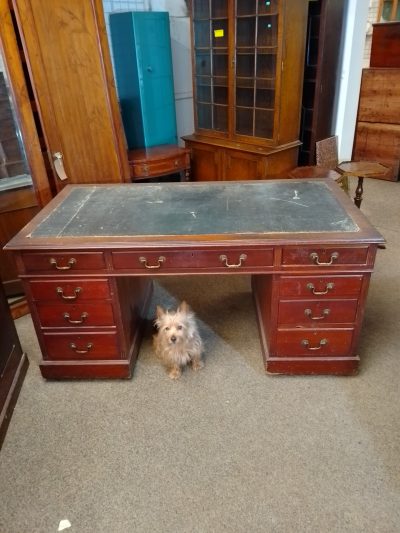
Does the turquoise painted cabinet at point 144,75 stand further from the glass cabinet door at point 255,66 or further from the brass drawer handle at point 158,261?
the brass drawer handle at point 158,261

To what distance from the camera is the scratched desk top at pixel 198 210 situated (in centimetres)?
176

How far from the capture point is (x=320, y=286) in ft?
5.93

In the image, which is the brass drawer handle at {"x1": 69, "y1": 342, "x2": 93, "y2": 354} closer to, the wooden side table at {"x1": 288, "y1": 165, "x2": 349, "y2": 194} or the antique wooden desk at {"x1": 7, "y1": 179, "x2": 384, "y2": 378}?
the antique wooden desk at {"x1": 7, "y1": 179, "x2": 384, "y2": 378}

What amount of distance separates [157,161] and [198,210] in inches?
65.3

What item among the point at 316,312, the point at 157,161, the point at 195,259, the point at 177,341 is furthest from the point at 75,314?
the point at 157,161

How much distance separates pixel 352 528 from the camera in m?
1.42

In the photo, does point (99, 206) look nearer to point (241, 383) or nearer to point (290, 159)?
point (241, 383)

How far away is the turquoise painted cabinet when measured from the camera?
131 inches

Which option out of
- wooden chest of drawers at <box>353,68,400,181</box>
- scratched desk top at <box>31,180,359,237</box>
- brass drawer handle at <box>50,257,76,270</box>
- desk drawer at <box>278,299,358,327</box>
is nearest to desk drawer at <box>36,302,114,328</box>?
brass drawer handle at <box>50,257,76,270</box>

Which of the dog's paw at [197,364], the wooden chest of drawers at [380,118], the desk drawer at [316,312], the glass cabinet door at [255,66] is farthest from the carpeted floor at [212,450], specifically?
the wooden chest of drawers at [380,118]

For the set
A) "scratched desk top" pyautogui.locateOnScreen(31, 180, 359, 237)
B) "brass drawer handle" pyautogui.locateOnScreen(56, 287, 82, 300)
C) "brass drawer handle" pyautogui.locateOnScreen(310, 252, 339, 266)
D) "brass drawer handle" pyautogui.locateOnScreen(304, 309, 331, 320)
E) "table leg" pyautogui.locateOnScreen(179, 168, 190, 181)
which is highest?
"scratched desk top" pyautogui.locateOnScreen(31, 180, 359, 237)

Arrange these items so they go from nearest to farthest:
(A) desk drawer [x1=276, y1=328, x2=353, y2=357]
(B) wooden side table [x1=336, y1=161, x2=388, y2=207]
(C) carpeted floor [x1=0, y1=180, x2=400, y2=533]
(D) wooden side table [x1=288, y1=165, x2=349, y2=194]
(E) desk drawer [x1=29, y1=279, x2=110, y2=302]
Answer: (C) carpeted floor [x1=0, y1=180, x2=400, y2=533] < (E) desk drawer [x1=29, y1=279, x2=110, y2=302] < (A) desk drawer [x1=276, y1=328, x2=353, y2=357] < (B) wooden side table [x1=336, y1=161, x2=388, y2=207] < (D) wooden side table [x1=288, y1=165, x2=349, y2=194]

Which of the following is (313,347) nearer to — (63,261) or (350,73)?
(63,261)

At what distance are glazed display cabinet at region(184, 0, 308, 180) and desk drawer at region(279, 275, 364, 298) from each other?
1.95m
